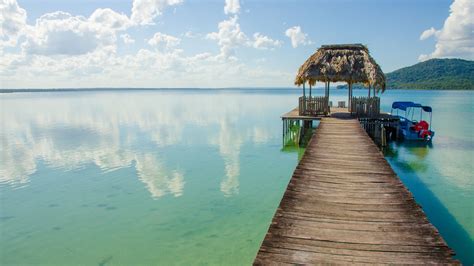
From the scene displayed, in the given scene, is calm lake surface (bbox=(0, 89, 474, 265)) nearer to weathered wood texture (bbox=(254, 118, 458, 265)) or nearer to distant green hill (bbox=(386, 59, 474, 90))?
weathered wood texture (bbox=(254, 118, 458, 265))

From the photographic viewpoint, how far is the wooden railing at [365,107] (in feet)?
61.5

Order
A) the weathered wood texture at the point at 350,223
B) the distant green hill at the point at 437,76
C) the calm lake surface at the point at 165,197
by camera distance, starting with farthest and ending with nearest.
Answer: the distant green hill at the point at 437,76 → the calm lake surface at the point at 165,197 → the weathered wood texture at the point at 350,223

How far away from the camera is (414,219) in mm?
4961

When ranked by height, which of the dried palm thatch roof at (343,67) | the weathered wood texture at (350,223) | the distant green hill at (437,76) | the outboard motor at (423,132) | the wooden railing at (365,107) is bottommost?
the outboard motor at (423,132)

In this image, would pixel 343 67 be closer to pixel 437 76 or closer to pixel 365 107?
pixel 365 107

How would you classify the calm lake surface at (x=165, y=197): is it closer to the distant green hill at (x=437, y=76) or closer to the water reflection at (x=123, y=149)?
the water reflection at (x=123, y=149)

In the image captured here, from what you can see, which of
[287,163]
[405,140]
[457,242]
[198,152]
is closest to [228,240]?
[457,242]

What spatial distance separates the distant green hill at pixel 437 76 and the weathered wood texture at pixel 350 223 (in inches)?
6622

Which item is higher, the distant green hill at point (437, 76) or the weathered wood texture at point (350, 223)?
the distant green hill at point (437, 76)

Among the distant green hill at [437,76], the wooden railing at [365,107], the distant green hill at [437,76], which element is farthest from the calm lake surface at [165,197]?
the distant green hill at [437,76]

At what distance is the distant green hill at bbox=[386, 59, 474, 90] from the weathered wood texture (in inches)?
6622

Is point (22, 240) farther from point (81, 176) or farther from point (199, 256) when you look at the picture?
point (81, 176)

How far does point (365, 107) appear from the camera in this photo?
18812 millimetres

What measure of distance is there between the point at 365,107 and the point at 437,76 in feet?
604
